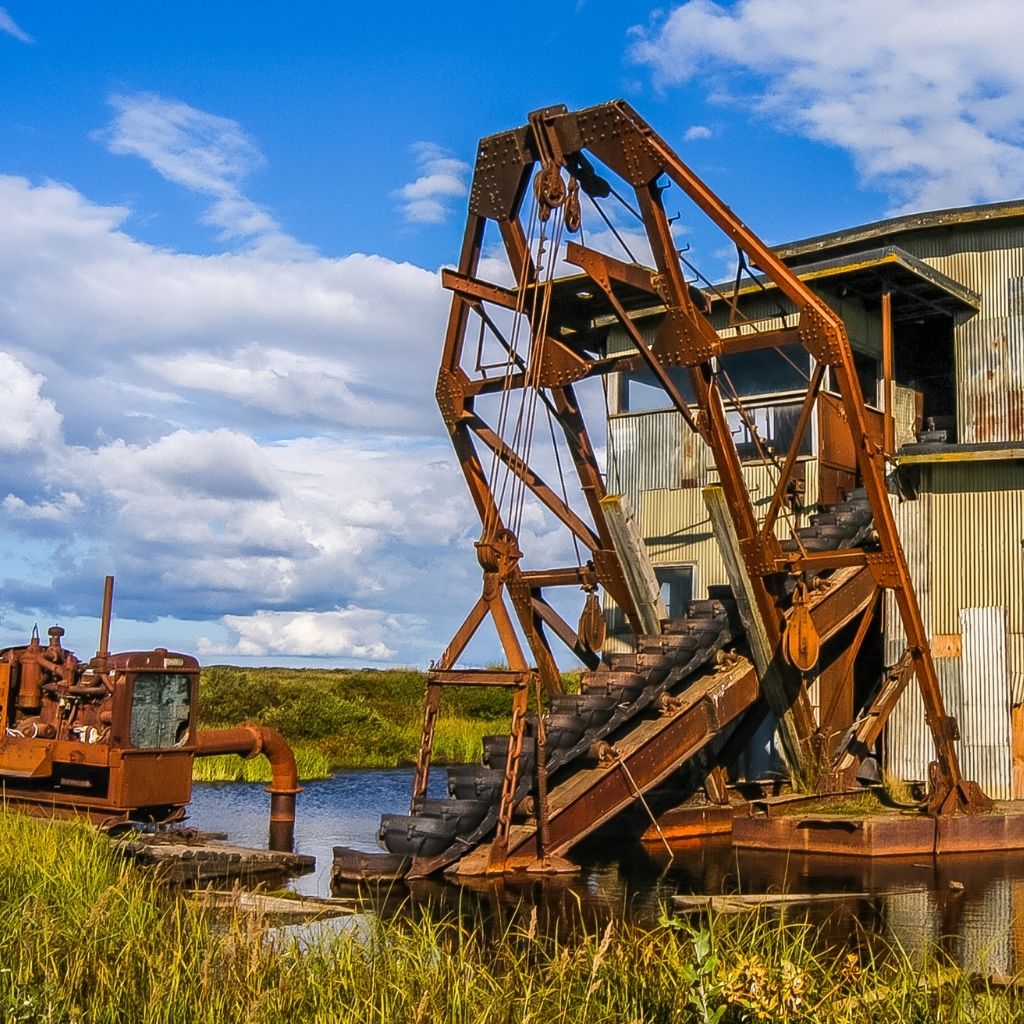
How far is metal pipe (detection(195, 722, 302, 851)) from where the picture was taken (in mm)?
15180

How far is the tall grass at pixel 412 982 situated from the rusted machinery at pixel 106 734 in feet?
18.4

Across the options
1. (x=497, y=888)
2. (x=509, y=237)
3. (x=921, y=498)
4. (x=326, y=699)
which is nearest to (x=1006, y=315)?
(x=921, y=498)

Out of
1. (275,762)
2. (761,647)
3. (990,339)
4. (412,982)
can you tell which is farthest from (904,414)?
(412,982)

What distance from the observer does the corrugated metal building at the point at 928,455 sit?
1700cm

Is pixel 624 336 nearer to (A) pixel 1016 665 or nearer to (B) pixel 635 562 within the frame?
(B) pixel 635 562

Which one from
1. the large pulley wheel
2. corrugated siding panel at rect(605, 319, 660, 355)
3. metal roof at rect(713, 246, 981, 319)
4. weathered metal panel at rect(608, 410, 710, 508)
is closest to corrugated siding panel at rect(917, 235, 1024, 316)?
metal roof at rect(713, 246, 981, 319)

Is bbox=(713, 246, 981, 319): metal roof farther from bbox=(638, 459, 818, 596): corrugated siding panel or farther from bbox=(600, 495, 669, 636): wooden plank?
bbox=(600, 495, 669, 636): wooden plank

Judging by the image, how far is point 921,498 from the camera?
17766mm

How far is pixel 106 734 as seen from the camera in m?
13.7

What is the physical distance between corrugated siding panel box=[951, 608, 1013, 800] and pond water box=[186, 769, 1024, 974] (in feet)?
7.30

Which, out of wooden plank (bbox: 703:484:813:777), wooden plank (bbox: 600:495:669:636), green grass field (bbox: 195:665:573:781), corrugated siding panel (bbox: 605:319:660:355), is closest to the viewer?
wooden plank (bbox: 703:484:813:777)

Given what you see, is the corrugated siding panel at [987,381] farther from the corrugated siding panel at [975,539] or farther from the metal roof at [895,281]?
the corrugated siding panel at [975,539]

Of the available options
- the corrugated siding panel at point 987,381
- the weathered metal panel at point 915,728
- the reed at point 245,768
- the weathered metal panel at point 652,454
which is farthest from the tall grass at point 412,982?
the reed at point 245,768

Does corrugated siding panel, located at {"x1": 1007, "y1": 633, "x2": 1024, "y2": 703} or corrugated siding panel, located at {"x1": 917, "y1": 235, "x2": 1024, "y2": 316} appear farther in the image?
corrugated siding panel, located at {"x1": 917, "y1": 235, "x2": 1024, "y2": 316}
